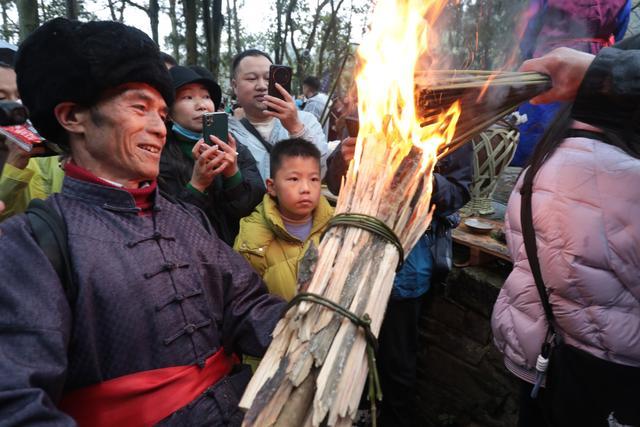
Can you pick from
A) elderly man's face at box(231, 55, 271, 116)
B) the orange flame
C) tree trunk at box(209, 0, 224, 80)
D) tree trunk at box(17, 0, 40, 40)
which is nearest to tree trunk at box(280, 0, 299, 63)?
tree trunk at box(209, 0, 224, 80)

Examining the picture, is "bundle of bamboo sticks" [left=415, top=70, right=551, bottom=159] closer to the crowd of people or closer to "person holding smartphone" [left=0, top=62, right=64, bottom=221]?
the crowd of people

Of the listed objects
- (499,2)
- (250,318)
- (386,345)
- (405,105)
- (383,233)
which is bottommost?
(386,345)

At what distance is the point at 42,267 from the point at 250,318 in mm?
789

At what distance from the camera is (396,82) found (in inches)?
59.3

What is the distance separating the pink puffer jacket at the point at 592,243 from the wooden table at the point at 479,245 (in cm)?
121

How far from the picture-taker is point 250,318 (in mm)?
1656

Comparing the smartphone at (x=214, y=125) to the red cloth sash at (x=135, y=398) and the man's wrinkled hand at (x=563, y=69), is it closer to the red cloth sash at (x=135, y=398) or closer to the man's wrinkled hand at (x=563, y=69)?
the red cloth sash at (x=135, y=398)

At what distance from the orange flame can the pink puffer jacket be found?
653 millimetres

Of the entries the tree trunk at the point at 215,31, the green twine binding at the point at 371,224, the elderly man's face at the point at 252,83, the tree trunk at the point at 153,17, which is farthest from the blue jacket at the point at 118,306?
the tree trunk at the point at 153,17

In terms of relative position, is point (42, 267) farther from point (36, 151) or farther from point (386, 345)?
point (386, 345)

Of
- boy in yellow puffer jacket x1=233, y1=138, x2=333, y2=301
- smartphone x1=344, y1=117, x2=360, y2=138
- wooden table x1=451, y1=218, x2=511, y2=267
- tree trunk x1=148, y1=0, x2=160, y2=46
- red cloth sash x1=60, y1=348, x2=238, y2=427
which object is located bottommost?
wooden table x1=451, y1=218, x2=511, y2=267

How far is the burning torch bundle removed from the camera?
1.07 meters

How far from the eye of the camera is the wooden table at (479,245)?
308 cm

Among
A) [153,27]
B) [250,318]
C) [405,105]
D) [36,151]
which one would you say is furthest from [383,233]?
[153,27]
